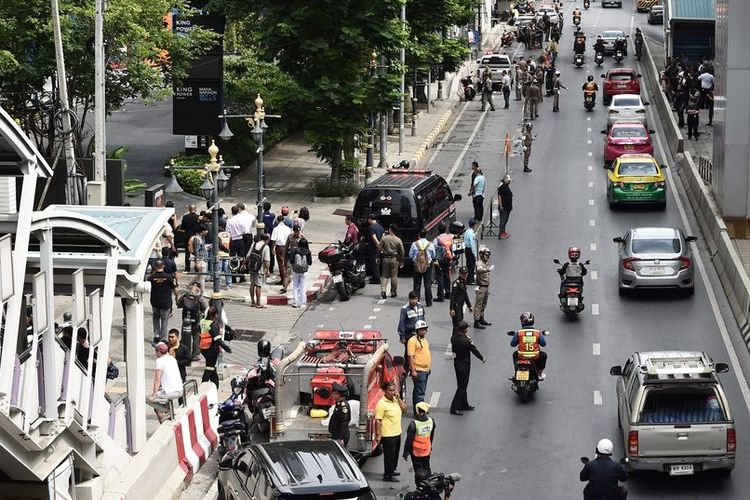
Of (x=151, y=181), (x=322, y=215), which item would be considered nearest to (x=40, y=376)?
(x=322, y=215)

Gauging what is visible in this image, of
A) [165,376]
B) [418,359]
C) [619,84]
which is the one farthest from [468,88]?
Result: [165,376]

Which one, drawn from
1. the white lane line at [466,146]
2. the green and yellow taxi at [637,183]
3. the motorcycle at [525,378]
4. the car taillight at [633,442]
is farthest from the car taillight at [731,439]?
the white lane line at [466,146]

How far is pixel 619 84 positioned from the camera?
63188mm

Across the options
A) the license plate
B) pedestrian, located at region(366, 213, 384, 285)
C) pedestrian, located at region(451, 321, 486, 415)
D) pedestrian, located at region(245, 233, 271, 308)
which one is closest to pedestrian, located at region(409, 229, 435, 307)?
pedestrian, located at region(366, 213, 384, 285)

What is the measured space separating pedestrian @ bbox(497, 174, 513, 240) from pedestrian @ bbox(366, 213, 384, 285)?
489cm

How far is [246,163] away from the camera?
49.7 m

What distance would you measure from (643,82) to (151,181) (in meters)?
32.1

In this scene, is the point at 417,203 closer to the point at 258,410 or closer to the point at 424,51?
the point at 258,410

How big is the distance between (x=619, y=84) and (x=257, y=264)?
3462 centimetres

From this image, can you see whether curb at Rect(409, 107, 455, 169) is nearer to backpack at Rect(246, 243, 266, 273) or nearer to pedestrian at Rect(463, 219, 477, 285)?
pedestrian at Rect(463, 219, 477, 285)

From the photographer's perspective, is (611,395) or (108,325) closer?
(108,325)

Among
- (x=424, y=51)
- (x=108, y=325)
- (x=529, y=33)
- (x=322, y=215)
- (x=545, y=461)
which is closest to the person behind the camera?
(x=108, y=325)

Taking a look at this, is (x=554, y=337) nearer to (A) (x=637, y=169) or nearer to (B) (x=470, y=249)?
(B) (x=470, y=249)

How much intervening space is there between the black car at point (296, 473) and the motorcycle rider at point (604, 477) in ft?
10.0
